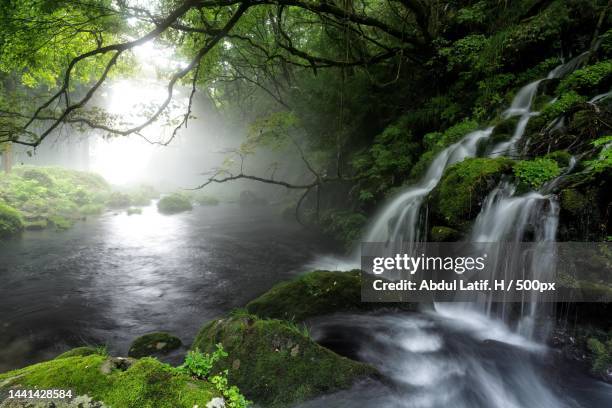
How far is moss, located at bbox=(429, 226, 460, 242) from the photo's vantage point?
19.2 ft

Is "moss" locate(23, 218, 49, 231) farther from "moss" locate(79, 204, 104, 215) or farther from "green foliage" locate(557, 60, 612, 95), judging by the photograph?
"green foliage" locate(557, 60, 612, 95)

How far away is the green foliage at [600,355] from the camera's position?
4.12 meters

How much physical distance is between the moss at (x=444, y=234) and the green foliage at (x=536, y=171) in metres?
1.30

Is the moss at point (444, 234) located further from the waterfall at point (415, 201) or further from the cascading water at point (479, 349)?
the waterfall at point (415, 201)

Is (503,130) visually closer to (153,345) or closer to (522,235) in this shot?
(522,235)

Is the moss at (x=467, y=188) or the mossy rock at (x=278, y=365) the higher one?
the moss at (x=467, y=188)

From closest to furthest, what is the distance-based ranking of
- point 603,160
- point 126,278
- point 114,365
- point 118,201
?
1. point 114,365
2. point 603,160
3. point 126,278
4. point 118,201

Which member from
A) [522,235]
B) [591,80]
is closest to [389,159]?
[591,80]

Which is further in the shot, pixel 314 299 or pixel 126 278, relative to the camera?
pixel 126 278

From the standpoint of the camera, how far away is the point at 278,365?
3672mm

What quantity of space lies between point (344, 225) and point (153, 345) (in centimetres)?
787

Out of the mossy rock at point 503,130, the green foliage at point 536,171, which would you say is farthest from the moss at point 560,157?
the mossy rock at point 503,130

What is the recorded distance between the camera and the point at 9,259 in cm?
1048

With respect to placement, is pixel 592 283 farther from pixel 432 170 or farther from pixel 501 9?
pixel 501 9
